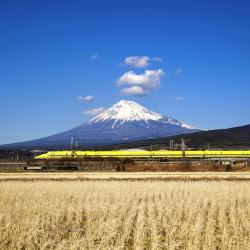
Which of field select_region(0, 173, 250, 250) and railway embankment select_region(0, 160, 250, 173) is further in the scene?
railway embankment select_region(0, 160, 250, 173)

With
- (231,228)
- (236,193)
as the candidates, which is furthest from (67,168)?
(231,228)

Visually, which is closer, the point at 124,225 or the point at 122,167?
the point at 124,225

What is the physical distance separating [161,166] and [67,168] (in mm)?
14156

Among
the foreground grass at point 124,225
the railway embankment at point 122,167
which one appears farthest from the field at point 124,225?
the railway embankment at point 122,167

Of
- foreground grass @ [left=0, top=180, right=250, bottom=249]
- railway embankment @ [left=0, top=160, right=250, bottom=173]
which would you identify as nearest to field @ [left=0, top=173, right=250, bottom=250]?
foreground grass @ [left=0, top=180, right=250, bottom=249]

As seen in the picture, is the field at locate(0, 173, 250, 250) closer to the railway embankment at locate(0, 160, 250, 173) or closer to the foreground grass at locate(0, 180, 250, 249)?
the foreground grass at locate(0, 180, 250, 249)

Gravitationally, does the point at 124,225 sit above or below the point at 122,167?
above

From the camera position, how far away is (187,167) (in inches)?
2589

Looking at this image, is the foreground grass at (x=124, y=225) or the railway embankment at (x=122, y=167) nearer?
the foreground grass at (x=124, y=225)

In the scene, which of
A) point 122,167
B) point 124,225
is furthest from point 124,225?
point 122,167

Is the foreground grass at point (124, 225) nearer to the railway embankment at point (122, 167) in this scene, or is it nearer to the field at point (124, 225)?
the field at point (124, 225)

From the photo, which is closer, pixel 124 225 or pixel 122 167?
pixel 124 225

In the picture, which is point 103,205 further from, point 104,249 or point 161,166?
point 161,166

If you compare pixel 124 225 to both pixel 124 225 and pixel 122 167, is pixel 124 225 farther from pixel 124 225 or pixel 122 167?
pixel 122 167
